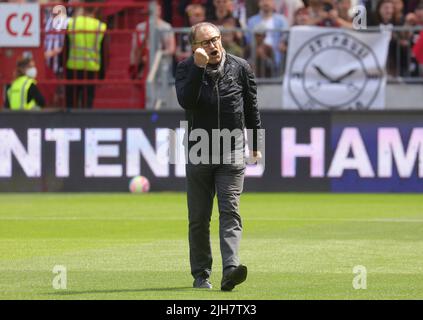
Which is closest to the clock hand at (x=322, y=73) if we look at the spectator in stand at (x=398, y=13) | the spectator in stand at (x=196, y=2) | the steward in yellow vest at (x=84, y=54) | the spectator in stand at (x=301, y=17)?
the spectator in stand at (x=301, y=17)

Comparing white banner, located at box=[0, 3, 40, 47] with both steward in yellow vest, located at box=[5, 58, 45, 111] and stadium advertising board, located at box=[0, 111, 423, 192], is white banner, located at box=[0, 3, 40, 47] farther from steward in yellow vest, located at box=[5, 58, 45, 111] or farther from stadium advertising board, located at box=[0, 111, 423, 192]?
stadium advertising board, located at box=[0, 111, 423, 192]

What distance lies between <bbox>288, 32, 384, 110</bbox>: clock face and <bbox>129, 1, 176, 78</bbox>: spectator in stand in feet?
7.68

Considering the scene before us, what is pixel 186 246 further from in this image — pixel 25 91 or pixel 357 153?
pixel 25 91

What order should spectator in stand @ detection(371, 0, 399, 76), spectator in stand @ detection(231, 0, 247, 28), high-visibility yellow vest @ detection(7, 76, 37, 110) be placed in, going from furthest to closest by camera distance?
spectator in stand @ detection(231, 0, 247, 28) < high-visibility yellow vest @ detection(7, 76, 37, 110) < spectator in stand @ detection(371, 0, 399, 76)

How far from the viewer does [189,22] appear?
2444cm

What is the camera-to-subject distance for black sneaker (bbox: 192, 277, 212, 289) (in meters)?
10.8

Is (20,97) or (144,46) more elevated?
(144,46)

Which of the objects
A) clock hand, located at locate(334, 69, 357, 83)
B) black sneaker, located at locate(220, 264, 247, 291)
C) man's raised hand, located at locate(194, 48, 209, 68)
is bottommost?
black sneaker, located at locate(220, 264, 247, 291)

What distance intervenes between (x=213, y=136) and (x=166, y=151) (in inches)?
491

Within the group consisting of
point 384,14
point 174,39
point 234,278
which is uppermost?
point 384,14

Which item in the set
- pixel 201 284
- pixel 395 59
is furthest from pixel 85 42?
pixel 201 284

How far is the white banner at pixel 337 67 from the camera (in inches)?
906

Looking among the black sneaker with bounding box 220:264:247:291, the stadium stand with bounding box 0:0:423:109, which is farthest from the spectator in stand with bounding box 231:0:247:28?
the black sneaker with bounding box 220:264:247:291

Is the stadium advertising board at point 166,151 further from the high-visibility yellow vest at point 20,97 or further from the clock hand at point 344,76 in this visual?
the high-visibility yellow vest at point 20,97
